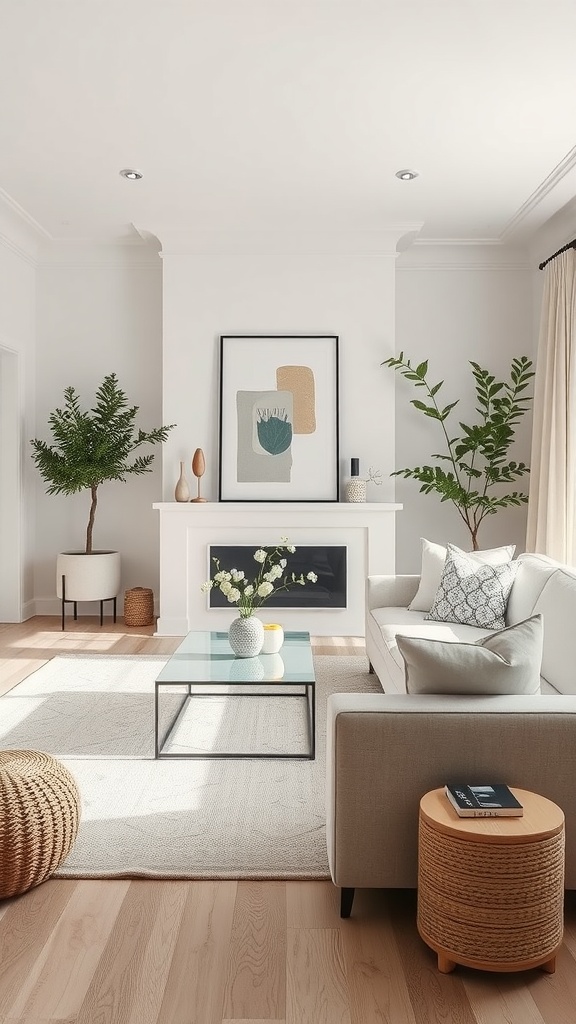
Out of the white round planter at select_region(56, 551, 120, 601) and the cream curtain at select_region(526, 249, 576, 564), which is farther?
the white round planter at select_region(56, 551, 120, 601)

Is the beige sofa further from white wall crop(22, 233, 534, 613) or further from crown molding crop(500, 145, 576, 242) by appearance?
white wall crop(22, 233, 534, 613)

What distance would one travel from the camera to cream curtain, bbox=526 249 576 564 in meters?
5.13

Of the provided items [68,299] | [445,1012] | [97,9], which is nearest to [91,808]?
[445,1012]

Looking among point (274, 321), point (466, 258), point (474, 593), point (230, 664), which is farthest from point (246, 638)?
point (466, 258)

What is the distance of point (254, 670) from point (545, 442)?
2.96 meters

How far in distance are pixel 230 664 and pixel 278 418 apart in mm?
2684

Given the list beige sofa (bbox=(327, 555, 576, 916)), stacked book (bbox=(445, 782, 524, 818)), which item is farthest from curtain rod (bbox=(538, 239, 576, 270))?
stacked book (bbox=(445, 782, 524, 818))

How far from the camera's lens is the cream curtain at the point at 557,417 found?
513cm

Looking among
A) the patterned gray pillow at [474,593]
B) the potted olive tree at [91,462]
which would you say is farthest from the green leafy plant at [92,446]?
the patterned gray pillow at [474,593]

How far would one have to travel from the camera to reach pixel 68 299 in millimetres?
6414

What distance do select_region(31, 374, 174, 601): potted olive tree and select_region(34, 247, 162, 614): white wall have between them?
298 millimetres

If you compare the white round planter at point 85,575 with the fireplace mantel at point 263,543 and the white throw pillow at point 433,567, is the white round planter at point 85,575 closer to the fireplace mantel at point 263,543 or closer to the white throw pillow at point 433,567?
the fireplace mantel at point 263,543

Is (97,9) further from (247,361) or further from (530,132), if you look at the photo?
(247,361)

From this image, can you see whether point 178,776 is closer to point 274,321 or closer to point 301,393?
point 301,393
